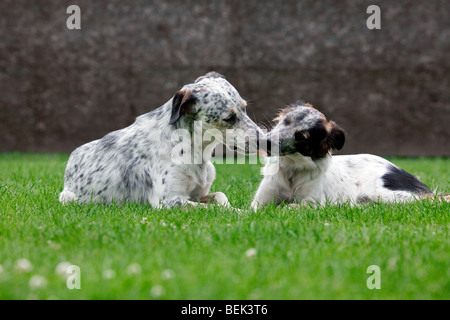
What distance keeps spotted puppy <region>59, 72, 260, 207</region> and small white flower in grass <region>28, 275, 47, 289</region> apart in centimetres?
209

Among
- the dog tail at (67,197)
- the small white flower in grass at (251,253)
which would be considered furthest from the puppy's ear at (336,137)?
the dog tail at (67,197)

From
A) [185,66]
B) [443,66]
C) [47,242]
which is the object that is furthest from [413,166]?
[47,242]

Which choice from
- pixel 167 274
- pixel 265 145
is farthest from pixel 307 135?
pixel 167 274

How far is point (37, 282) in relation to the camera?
9.30 feet

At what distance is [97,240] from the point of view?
12.4 feet

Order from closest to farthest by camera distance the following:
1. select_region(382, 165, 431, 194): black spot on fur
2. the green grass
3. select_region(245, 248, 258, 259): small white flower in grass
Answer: the green grass → select_region(245, 248, 258, 259): small white flower in grass → select_region(382, 165, 431, 194): black spot on fur

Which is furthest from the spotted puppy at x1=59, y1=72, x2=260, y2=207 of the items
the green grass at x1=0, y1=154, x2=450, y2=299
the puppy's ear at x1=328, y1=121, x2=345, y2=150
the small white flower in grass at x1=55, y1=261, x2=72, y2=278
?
the small white flower in grass at x1=55, y1=261, x2=72, y2=278

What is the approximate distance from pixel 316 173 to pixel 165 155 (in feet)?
4.87

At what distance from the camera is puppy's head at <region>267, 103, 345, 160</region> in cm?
532

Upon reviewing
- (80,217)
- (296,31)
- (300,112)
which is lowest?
(80,217)

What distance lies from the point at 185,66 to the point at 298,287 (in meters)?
10.1

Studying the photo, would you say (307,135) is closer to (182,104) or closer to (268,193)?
(268,193)

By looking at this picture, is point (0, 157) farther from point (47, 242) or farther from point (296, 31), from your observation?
point (47, 242)

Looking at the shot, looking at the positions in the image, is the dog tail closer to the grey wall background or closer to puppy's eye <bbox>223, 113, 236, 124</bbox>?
puppy's eye <bbox>223, 113, 236, 124</bbox>
